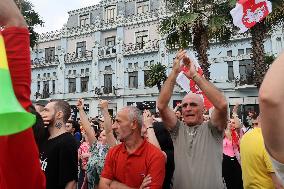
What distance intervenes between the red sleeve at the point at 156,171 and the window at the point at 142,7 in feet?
112

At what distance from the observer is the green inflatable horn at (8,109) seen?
767mm

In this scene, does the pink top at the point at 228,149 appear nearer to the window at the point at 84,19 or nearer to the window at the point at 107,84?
the window at the point at 107,84

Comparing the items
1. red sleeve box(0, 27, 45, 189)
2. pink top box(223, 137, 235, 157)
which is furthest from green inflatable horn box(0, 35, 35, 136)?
pink top box(223, 137, 235, 157)

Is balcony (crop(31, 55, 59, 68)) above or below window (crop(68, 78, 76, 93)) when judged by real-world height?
above

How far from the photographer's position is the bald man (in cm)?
356

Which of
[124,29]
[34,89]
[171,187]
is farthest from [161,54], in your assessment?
[171,187]

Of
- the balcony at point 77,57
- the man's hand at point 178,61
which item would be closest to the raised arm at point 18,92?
the man's hand at point 178,61

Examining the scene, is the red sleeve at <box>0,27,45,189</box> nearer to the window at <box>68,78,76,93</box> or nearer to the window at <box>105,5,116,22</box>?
the window at <box>105,5,116,22</box>

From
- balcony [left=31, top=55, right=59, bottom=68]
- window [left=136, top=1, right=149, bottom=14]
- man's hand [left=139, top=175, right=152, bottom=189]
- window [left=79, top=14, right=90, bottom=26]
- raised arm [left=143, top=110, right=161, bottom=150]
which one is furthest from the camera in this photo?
window [left=79, top=14, right=90, bottom=26]

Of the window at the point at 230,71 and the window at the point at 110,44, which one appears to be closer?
the window at the point at 230,71

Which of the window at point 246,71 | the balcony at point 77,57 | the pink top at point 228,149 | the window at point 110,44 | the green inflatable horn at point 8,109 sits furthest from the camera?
the balcony at point 77,57

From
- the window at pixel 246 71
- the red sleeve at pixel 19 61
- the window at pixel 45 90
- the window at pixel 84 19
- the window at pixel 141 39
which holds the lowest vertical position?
the red sleeve at pixel 19 61

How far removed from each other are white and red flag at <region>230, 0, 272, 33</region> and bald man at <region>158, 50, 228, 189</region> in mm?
2756

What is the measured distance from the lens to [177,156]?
12.3ft
